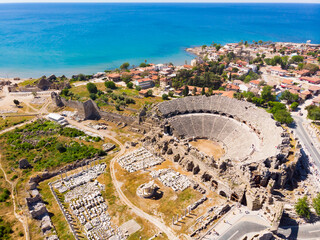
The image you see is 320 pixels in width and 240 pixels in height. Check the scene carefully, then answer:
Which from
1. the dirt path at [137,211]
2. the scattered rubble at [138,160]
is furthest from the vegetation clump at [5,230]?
the scattered rubble at [138,160]

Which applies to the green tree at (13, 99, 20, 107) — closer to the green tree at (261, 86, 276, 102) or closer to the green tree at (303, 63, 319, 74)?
the green tree at (261, 86, 276, 102)

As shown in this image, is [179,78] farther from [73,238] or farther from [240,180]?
[73,238]

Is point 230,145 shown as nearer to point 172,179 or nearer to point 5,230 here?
point 172,179

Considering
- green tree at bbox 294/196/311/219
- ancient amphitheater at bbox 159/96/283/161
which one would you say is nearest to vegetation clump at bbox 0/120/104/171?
ancient amphitheater at bbox 159/96/283/161

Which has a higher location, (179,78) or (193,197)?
(179,78)

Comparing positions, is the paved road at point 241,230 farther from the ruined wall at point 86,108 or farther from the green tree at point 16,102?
the green tree at point 16,102

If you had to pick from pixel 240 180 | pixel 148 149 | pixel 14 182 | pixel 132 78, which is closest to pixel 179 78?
pixel 132 78
